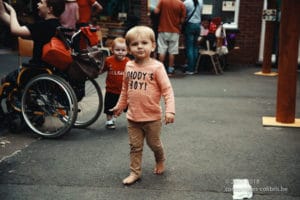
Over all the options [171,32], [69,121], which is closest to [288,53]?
[69,121]

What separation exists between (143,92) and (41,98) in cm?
210

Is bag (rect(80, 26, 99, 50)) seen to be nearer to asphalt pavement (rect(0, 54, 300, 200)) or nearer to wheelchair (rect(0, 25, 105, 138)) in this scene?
wheelchair (rect(0, 25, 105, 138))

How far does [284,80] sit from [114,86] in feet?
7.68

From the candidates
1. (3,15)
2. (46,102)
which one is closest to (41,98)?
(46,102)

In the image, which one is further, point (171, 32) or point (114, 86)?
point (171, 32)

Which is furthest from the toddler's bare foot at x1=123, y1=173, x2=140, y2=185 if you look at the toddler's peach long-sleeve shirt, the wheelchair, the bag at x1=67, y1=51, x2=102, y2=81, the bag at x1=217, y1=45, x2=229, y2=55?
the bag at x1=217, y1=45, x2=229, y2=55

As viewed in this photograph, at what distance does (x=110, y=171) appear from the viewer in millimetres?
4871

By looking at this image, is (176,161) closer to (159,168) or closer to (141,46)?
(159,168)

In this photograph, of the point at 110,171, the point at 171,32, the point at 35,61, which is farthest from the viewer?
the point at 171,32

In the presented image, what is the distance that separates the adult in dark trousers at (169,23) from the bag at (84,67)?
547 centimetres

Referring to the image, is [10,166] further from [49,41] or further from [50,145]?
[49,41]

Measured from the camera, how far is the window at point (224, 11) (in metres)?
13.9

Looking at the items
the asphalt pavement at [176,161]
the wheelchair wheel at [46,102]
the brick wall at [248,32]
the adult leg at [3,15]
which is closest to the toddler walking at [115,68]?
the asphalt pavement at [176,161]

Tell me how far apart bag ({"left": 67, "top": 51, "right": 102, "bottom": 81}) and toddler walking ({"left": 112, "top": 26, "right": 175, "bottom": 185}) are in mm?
1607
